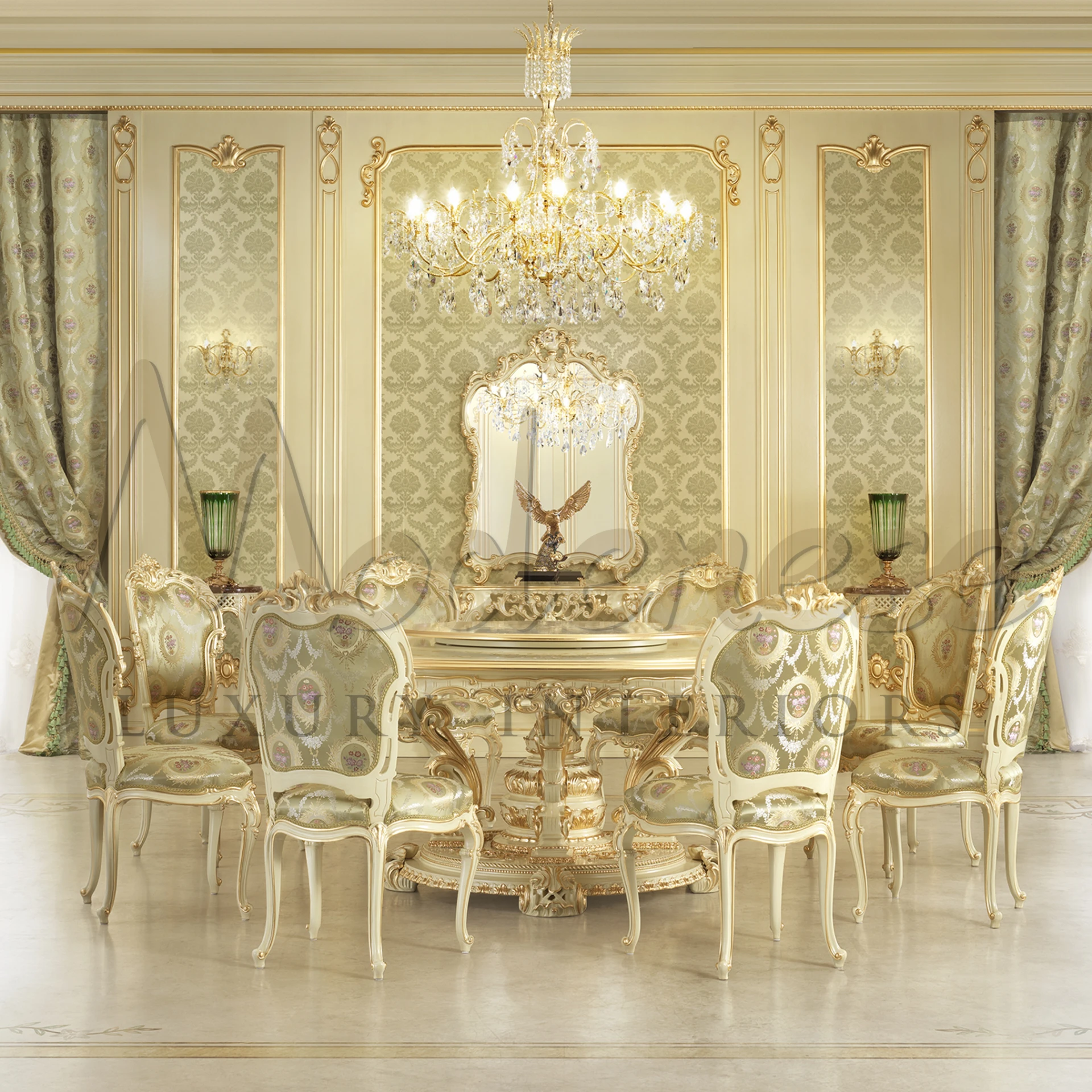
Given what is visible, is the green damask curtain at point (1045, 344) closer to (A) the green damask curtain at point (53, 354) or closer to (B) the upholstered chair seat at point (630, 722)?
(B) the upholstered chair seat at point (630, 722)

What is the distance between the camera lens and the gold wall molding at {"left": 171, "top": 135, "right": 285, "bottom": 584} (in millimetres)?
6250

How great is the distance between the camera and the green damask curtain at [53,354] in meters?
6.21

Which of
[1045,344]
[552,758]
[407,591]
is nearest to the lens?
[552,758]

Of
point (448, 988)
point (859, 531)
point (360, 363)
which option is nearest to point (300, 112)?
point (360, 363)

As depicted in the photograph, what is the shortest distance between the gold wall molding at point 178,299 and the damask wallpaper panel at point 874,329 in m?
2.80

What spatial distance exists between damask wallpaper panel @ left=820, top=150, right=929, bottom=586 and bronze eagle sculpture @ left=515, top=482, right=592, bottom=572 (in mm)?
1287

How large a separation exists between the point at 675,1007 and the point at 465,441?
381 centimetres

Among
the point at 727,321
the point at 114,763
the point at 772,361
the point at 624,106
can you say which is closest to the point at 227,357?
the point at 624,106

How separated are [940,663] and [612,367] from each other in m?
2.57

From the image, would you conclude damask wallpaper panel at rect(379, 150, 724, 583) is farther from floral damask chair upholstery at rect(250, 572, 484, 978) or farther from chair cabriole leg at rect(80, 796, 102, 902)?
floral damask chair upholstery at rect(250, 572, 484, 978)

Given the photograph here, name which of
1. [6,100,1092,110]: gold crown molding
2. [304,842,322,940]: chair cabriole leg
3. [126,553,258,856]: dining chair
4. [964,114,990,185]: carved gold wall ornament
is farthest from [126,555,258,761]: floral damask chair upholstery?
[964,114,990,185]: carved gold wall ornament

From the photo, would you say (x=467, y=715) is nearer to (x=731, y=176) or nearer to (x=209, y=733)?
(x=209, y=733)

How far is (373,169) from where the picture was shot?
6250 mm

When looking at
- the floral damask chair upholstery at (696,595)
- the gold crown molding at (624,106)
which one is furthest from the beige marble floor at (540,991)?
the gold crown molding at (624,106)
